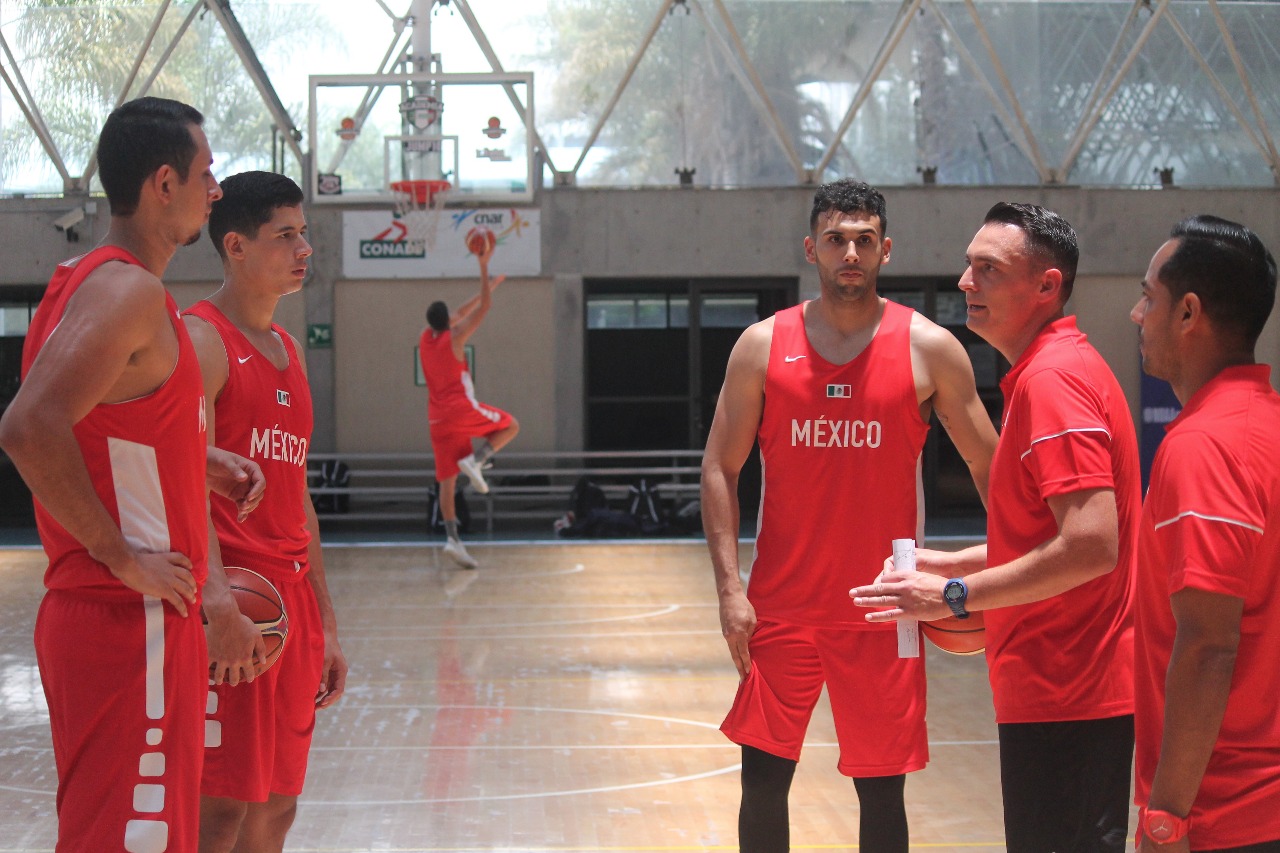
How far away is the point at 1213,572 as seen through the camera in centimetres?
176

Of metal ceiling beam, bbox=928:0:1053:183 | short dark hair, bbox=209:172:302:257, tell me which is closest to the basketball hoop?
metal ceiling beam, bbox=928:0:1053:183

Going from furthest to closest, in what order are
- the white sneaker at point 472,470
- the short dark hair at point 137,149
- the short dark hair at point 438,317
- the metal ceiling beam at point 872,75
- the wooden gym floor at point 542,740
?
1. the metal ceiling beam at point 872,75
2. the white sneaker at point 472,470
3. the short dark hair at point 438,317
4. the wooden gym floor at point 542,740
5. the short dark hair at point 137,149

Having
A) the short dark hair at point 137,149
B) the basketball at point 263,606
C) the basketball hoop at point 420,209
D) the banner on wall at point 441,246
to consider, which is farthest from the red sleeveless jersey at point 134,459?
the banner on wall at point 441,246

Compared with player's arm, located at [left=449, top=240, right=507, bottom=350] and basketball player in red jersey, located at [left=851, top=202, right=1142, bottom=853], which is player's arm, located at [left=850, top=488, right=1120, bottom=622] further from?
player's arm, located at [left=449, top=240, right=507, bottom=350]

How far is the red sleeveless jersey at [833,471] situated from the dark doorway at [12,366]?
40.5 feet

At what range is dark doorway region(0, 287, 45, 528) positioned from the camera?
1357cm

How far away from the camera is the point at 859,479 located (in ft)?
10.3

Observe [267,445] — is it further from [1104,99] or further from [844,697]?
[1104,99]

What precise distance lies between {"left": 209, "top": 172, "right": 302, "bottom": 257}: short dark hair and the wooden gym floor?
1.87 m

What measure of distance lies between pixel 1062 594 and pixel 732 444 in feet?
3.38

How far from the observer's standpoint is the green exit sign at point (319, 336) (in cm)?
1341

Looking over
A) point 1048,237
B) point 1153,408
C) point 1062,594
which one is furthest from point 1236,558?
point 1153,408

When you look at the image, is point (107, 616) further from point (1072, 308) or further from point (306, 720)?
point (1072, 308)

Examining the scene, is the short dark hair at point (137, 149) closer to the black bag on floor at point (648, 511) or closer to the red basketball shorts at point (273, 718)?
the red basketball shorts at point (273, 718)
